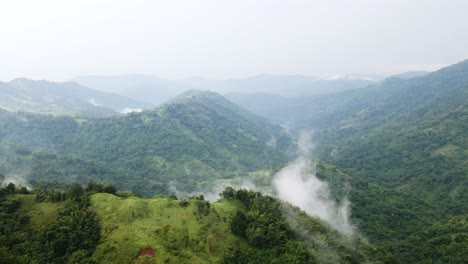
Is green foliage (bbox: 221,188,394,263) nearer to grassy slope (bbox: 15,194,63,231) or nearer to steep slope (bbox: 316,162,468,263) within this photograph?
grassy slope (bbox: 15,194,63,231)

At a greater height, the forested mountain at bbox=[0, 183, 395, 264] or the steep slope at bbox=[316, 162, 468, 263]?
the forested mountain at bbox=[0, 183, 395, 264]

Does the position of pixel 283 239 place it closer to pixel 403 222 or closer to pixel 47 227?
pixel 47 227

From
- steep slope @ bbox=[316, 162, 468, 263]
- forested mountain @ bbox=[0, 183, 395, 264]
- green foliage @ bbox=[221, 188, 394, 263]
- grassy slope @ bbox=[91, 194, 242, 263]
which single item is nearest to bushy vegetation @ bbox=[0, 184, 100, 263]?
forested mountain @ bbox=[0, 183, 395, 264]

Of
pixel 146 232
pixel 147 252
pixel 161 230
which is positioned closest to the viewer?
pixel 147 252

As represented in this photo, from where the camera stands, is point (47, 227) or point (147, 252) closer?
point (147, 252)

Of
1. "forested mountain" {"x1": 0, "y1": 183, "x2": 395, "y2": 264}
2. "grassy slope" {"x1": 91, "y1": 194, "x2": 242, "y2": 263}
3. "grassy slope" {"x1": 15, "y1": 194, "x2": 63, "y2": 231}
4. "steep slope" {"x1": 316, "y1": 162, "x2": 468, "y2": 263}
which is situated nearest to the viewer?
"forested mountain" {"x1": 0, "y1": 183, "x2": 395, "y2": 264}

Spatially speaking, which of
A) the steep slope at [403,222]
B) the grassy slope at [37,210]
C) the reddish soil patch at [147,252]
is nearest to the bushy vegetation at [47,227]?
the grassy slope at [37,210]

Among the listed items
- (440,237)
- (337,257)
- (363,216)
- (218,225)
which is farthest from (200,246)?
(363,216)

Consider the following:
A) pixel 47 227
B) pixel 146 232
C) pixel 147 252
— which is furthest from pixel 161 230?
pixel 47 227

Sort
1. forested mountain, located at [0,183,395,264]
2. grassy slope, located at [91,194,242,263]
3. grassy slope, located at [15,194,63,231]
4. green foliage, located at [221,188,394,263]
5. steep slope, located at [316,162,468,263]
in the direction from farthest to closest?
steep slope, located at [316,162,468,263], grassy slope, located at [15,194,63,231], green foliage, located at [221,188,394,263], grassy slope, located at [91,194,242,263], forested mountain, located at [0,183,395,264]

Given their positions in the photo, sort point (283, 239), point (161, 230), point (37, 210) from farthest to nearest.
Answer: point (283, 239), point (37, 210), point (161, 230)
